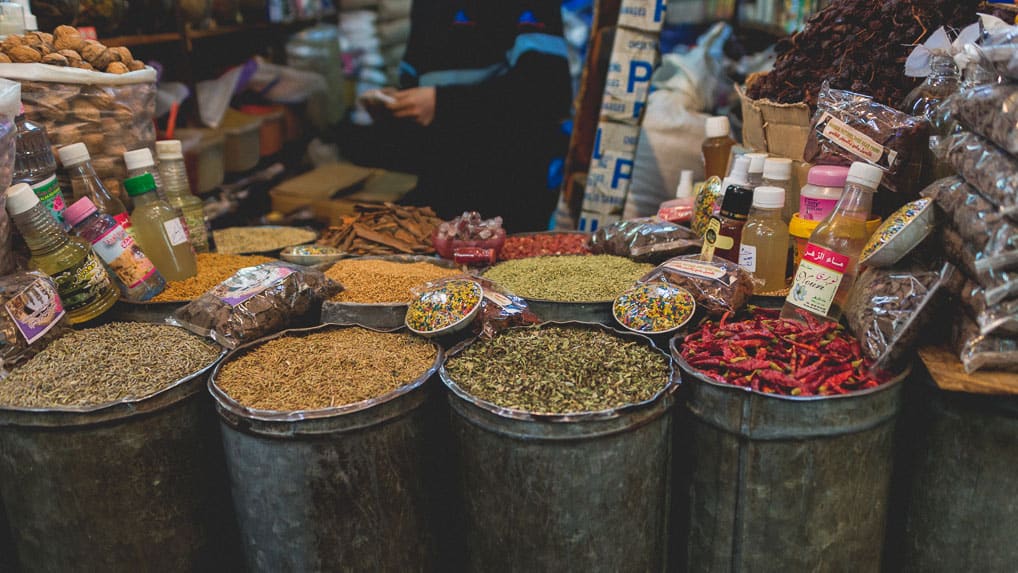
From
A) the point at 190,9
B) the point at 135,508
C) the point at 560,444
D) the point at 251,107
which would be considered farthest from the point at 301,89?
the point at 560,444

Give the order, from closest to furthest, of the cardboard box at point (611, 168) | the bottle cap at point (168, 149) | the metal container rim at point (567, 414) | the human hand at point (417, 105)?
the metal container rim at point (567, 414), the bottle cap at point (168, 149), the cardboard box at point (611, 168), the human hand at point (417, 105)

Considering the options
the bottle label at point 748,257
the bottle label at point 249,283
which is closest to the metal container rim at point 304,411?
the bottle label at point 249,283

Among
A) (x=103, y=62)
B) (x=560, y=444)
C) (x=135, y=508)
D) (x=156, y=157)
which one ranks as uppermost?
(x=103, y=62)

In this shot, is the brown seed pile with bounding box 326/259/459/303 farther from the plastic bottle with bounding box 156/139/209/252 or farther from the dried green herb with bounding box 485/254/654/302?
the plastic bottle with bounding box 156/139/209/252

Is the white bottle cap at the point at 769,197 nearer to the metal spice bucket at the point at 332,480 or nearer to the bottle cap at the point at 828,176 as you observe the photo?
the bottle cap at the point at 828,176

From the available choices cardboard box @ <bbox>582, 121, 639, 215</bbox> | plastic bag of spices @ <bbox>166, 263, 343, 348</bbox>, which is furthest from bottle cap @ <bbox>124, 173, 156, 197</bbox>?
cardboard box @ <bbox>582, 121, 639, 215</bbox>

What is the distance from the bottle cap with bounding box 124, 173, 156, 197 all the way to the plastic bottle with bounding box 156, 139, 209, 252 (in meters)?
0.17

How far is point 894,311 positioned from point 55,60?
168 cm

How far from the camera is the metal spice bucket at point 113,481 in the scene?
1.11 meters

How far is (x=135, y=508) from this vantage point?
1.17 metres

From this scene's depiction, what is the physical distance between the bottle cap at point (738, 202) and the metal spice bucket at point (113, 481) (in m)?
1.05

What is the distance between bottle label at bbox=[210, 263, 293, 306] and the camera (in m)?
1.35

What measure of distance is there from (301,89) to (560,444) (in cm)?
341

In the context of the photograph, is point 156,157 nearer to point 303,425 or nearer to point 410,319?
point 410,319
